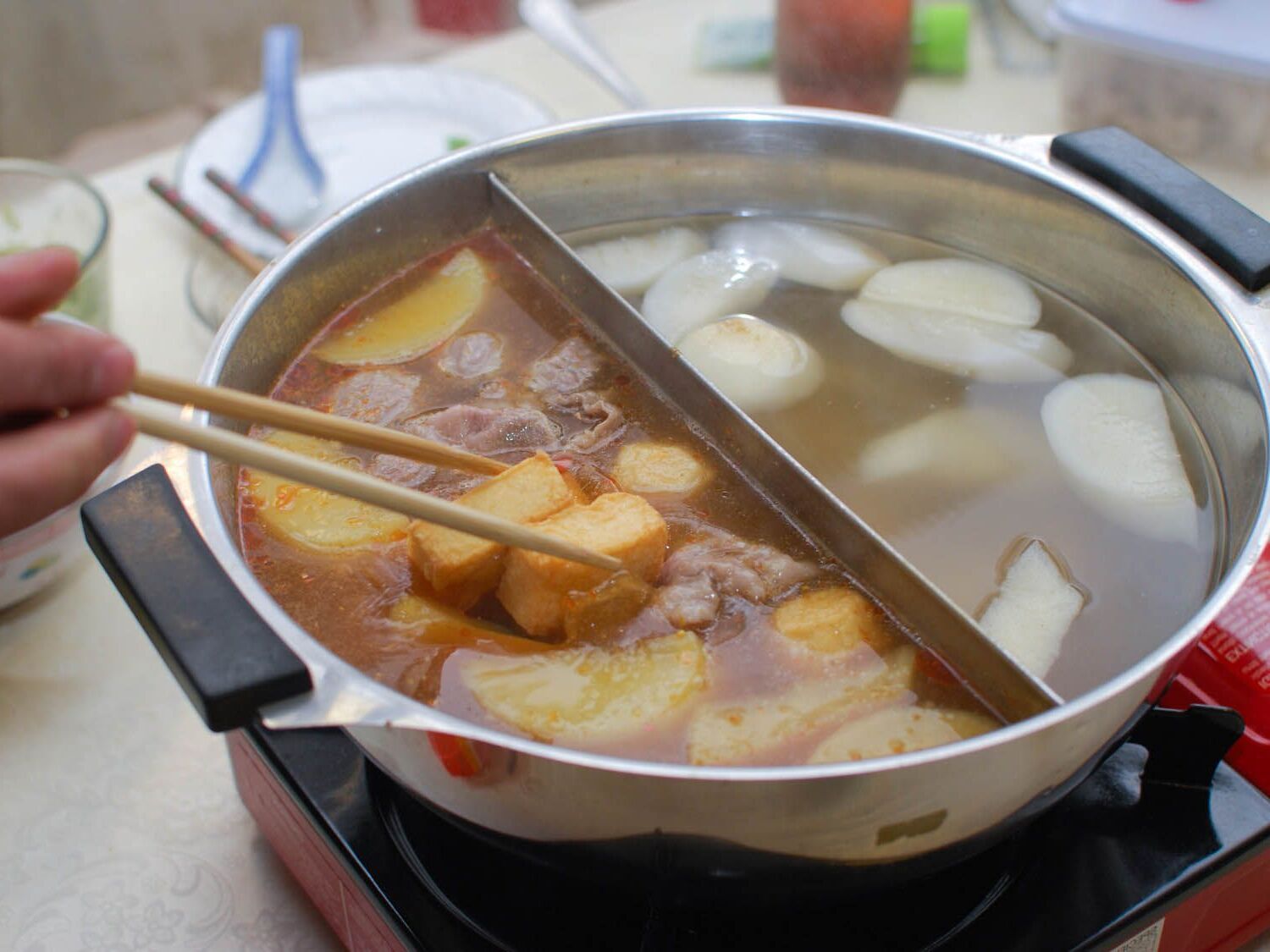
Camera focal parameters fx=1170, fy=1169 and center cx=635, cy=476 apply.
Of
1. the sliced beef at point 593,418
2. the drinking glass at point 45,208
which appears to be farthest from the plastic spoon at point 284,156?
the sliced beef at point 593,418

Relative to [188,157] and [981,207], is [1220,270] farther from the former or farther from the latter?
[188,157]

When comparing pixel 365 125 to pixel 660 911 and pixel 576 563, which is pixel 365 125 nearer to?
pixel 576 563

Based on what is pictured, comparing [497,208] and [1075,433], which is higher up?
[497,208]

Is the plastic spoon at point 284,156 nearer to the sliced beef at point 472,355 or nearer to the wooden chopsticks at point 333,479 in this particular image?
the sliced beef at point 472,355

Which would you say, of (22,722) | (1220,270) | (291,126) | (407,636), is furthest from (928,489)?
(291,126)

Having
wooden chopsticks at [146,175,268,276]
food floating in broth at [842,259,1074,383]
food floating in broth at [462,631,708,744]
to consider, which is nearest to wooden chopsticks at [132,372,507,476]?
food floating in broth at [462,631,708,744]

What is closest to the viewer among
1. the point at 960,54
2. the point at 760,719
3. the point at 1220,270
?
the point at 760,719
